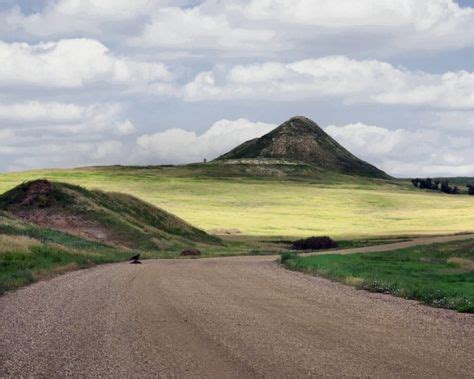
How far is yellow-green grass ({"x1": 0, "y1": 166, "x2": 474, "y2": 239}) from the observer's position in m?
103

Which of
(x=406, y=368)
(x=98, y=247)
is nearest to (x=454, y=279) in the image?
(x=406, y=368)

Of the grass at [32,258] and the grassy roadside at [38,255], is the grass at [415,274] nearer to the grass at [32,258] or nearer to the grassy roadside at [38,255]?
the grass at [32,258]

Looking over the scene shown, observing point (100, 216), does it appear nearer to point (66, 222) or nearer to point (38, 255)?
point (66, 222)

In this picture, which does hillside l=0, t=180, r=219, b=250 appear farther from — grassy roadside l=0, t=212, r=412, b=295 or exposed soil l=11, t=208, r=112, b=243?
grassy roadside l=0, t=212, r=412, b=295

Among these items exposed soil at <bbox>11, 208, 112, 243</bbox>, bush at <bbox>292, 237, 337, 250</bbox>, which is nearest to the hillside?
exposed soil at <bbox>11, 208, 112, 243</bbox>

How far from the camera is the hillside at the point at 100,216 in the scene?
2714 inches

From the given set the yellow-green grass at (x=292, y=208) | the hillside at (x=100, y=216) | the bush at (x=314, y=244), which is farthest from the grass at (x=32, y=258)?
the yellow-green grass at (x=292, y=208)

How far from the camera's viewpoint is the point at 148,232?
74.1m

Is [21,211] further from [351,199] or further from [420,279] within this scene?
[351,199]

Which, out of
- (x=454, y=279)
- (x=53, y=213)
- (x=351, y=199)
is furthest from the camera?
(x=351, y=199)

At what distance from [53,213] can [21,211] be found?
3983 millimetres

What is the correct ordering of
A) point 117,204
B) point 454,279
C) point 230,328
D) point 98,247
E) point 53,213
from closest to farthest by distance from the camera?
point 230,328
point 454,279
point 98,247
point 53,213
point 117,204

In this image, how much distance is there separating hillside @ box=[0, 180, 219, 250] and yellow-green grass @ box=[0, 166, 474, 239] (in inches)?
584

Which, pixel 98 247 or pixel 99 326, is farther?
pixel 98 247
